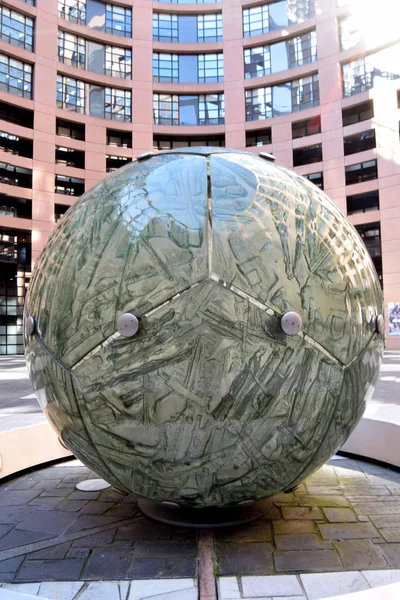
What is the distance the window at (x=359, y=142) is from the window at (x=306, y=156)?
6.03ft

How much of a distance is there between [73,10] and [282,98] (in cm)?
1568

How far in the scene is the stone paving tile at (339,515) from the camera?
346 centimetres

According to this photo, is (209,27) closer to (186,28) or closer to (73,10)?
(186,28)

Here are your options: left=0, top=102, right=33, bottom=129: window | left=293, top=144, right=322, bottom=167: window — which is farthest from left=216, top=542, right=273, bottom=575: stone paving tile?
left=0, top=102, right=33, bottom=129: window

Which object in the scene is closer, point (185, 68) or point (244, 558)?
point (244, 558)

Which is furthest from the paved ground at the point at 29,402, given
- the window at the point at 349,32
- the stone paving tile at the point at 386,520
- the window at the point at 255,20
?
the window at the point at 255,20

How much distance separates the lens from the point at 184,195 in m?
2.84

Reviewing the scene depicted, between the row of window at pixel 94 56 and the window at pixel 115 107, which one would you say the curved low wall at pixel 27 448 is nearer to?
the window at pixel 115 107

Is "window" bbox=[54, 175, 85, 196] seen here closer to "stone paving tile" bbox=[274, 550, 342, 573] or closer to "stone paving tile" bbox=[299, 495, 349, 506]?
"stone paving tile" bbox=[299, 495, 349, 506]

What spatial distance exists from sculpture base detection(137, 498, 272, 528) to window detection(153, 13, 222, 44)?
3668 centimetres

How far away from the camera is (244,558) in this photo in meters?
2.88

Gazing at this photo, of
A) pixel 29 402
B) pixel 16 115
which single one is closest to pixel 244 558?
pixel 29 402

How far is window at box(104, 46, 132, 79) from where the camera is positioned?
33469 millimetres

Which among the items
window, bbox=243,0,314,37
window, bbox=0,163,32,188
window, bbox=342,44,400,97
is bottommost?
window, bbox=0,163,32,188
